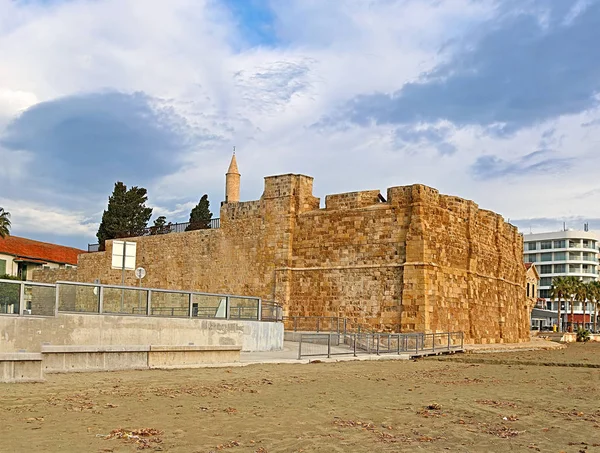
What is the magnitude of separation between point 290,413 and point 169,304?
9.89m

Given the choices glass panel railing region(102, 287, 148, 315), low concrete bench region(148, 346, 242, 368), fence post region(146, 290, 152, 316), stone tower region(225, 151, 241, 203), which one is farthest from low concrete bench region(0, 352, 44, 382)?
stone tower region(225, 151, 241, 203)

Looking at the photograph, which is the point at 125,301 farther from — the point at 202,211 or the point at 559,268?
the point at 559,268

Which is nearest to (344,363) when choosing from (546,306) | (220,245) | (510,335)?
(220,245)

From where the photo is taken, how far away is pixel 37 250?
53.7 metres

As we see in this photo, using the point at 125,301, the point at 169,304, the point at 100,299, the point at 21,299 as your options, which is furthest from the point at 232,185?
the point at 21,299

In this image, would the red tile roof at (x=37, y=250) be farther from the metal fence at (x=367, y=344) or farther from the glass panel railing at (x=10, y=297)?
the glass panel railing at (x=10, y=297)

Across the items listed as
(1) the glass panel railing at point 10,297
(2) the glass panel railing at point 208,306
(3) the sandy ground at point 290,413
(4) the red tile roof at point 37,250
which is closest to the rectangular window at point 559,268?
(4) the red tile roof at point 37,250

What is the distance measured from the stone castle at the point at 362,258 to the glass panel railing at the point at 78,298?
1615cm

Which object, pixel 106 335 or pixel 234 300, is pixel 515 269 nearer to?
pixel 234 300

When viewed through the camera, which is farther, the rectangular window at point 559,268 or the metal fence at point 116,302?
the rectangular window at point 559,268

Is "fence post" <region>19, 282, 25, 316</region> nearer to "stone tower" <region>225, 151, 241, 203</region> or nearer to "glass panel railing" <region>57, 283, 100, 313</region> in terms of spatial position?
"glass panel railing" <region>57, 283, 100, 313</region>

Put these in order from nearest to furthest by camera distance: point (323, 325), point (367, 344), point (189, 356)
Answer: point (189, 356) → point (367, 344) → point (323, 325)

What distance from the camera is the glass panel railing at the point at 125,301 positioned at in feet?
55.6

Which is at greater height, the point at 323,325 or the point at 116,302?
the point at 116,302
